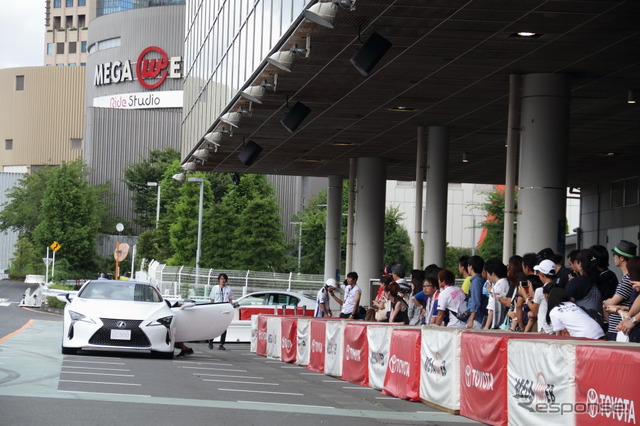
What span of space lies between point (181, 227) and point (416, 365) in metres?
58.6

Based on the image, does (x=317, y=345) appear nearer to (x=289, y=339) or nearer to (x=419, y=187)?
(x=289, y=339)

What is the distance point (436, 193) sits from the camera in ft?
99.8

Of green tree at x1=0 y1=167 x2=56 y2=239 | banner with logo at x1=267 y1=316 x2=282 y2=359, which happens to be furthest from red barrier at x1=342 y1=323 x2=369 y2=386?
green tree at x1=0 y1=167 x2=56 y2=239

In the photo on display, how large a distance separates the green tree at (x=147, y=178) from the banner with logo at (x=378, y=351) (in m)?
79.5

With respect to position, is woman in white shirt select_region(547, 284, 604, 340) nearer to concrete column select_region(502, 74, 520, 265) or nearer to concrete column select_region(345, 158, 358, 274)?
concrete column select_region(502, 74, 520, 265)

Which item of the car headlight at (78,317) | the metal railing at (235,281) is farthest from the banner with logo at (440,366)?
the metal railing at (235,281)

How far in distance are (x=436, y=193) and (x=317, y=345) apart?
11621mm

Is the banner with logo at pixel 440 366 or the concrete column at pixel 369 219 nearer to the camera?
the banner with logo at pixel 440 366

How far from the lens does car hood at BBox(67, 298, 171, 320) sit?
61.7ft

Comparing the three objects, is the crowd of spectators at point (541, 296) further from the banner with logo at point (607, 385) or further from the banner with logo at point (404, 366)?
the banner with logo at point (607, 385)

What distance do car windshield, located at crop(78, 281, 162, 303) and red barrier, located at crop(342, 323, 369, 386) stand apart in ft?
15.1

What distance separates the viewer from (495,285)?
15.2m

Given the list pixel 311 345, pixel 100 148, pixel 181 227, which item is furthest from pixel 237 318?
pixel 100 148

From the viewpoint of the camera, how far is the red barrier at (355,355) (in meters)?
16.0
